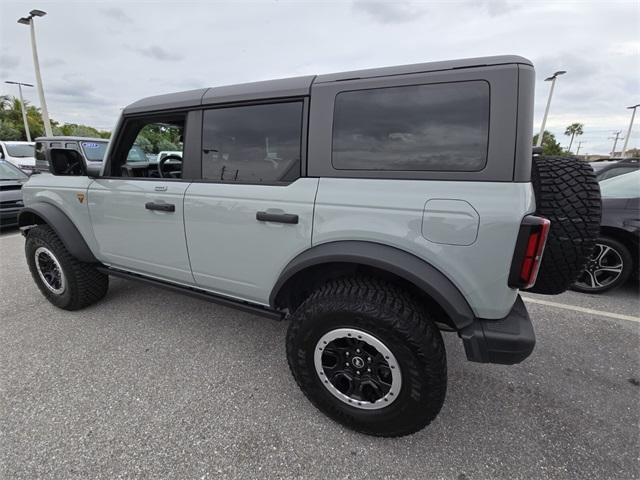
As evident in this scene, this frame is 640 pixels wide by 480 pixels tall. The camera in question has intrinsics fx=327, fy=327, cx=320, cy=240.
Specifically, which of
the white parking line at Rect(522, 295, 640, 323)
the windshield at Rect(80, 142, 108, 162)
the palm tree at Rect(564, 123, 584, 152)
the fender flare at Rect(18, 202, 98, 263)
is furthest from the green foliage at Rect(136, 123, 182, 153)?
the palm tree at Rect(564, 123, 584, 152)

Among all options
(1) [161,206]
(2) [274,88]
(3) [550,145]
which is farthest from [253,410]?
(3) [550,145]

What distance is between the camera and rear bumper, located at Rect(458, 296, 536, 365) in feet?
5.14

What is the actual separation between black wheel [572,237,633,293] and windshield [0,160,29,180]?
9.78m

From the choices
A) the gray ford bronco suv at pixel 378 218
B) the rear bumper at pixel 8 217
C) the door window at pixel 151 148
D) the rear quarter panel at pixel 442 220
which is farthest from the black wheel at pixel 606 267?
the rear bumper at pixel 8 217

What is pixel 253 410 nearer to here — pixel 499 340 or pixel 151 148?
pixel 499 340

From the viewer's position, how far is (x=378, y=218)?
1.68 metres

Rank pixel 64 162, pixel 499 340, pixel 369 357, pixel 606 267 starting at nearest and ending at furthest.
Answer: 1. pixel 499 340
2. pixel 369 357
3. pixel 64 162
4. pixel 606 267

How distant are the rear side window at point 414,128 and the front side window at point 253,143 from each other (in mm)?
305

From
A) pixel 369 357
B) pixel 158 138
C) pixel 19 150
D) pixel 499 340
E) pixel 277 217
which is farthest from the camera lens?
pixel 19 150

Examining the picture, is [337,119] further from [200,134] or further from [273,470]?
[273,470]

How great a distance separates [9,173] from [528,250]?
9.17m

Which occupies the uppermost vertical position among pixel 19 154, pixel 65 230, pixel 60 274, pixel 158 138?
pixel 158 138

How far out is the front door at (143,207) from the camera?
2.40 m

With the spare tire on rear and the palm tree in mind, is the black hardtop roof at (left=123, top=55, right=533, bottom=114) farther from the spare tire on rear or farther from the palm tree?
the palm tree
